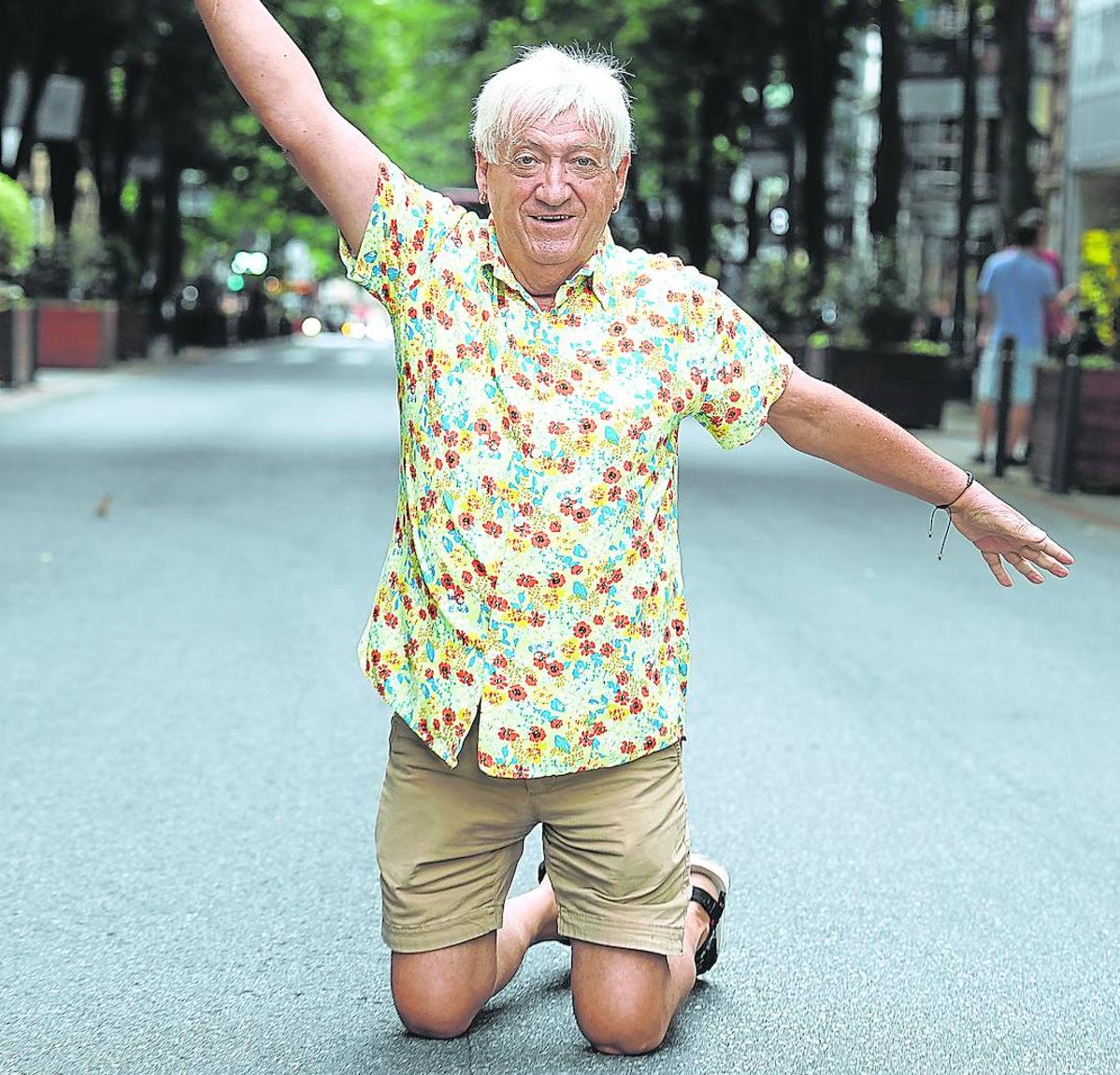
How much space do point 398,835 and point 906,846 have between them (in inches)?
83.9

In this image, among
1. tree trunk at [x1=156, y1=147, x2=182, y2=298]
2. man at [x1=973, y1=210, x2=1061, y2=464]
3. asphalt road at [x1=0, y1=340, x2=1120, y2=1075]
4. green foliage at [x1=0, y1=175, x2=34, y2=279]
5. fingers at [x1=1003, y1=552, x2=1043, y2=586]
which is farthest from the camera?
tree trunk at [x1=156, y1=147, x2=182, y2=298]

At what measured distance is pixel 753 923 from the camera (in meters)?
4.99

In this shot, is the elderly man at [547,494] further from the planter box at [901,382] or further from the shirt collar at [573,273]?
the planter box at [901,382]

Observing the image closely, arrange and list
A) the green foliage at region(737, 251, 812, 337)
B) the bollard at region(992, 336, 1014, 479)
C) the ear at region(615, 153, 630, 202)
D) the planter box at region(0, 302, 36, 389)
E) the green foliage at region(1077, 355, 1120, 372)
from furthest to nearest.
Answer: the green foliage at region(737, 251, 812, 337) < the planter box at region(0, 302, 36, 389) < the bollard at region(992, 336, 1014, 479) < the green foliage at region(1077, 355, 1120, 372) < the ear at region(615, 153, 630, 202)

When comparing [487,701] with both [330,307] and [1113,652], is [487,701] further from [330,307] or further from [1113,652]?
[330,307]

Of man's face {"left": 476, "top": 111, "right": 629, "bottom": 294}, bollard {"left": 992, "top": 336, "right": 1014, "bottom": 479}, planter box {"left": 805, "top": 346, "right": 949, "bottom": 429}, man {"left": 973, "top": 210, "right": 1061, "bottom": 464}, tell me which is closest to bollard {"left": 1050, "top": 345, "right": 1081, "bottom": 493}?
bollard {"left": 992, "top": 336, "right": 1014, "bottom": 479}

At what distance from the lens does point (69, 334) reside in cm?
3178

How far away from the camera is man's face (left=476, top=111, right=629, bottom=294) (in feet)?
12.1

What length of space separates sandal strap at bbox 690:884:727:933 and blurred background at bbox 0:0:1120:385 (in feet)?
38.6

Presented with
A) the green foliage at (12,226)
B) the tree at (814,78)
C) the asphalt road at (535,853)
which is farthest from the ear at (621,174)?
the tree at (814,78)

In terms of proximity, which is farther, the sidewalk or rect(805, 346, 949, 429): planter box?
rect(805, 346, 949, 429): planter box

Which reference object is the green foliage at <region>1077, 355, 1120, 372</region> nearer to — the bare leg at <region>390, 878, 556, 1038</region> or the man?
the man

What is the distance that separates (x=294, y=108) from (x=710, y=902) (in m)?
1.71

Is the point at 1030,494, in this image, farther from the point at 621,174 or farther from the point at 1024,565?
the point at 621,174
